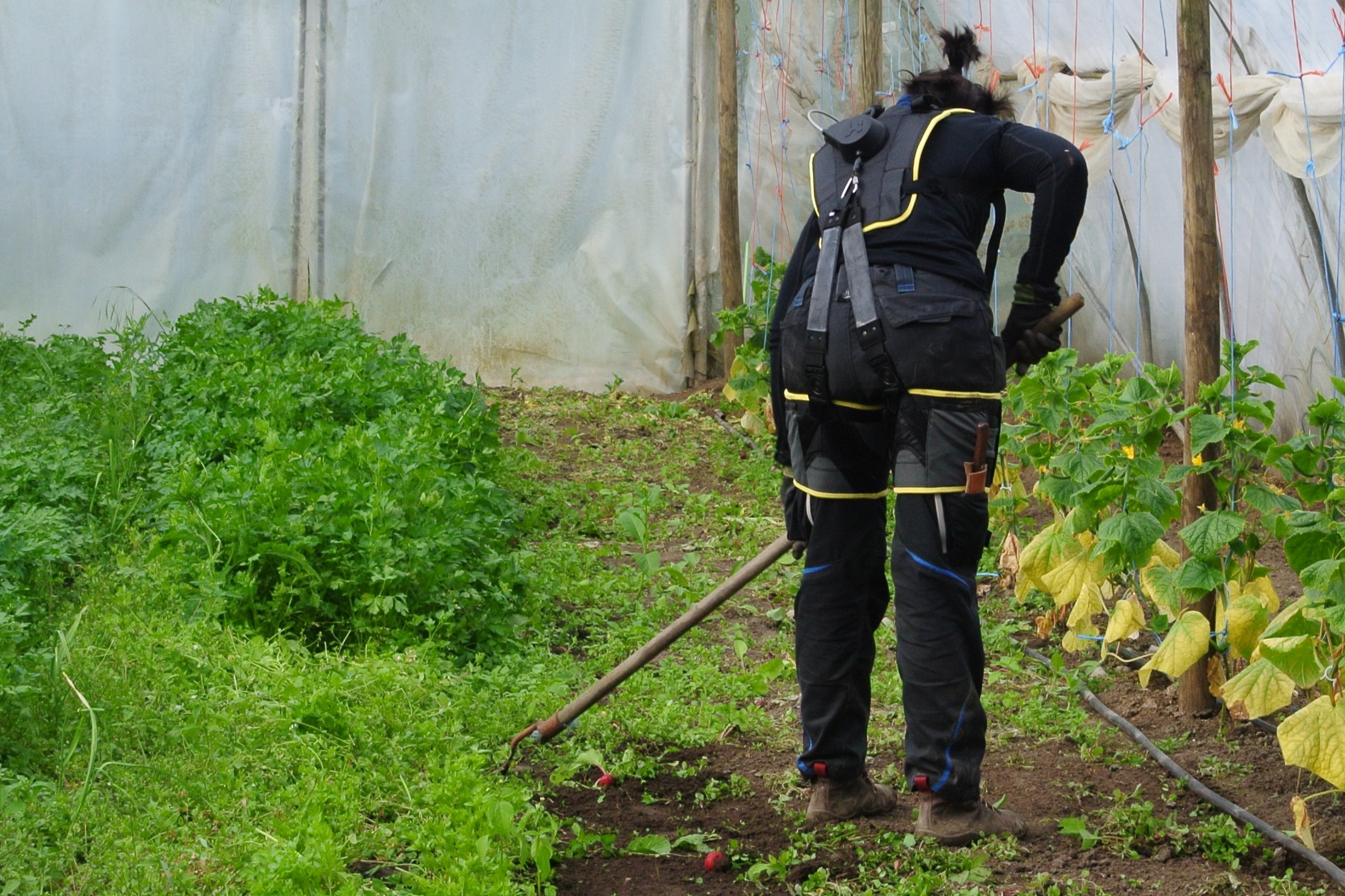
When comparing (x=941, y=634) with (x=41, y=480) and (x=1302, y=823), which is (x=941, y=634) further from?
(x=41, y=480)

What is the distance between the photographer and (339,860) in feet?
9.33

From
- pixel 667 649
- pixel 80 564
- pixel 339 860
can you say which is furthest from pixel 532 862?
pixel 80 564

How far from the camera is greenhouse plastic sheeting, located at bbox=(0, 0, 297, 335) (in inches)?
385

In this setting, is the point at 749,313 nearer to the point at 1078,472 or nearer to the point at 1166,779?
the point at 1078,472

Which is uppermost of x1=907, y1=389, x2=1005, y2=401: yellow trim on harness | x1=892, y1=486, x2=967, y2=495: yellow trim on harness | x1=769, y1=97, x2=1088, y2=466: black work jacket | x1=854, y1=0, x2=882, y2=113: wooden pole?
x1=854, y1=0, x2=882, y2=113: wooden pole

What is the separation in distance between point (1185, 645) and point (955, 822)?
3.12ft

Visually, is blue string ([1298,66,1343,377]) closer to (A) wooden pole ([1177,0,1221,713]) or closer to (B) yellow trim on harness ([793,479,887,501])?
(A) wooden pole ([1177,0,1221,713])

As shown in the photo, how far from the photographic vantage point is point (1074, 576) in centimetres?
423

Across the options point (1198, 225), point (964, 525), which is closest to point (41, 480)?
point (964, 525)

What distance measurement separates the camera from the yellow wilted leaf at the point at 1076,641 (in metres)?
4.42

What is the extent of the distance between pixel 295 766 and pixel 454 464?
8.19 feet

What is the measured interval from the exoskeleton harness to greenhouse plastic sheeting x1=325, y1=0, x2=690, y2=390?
255 inches

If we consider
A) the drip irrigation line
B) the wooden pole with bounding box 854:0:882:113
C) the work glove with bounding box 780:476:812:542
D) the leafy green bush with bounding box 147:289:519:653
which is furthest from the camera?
the drip irrigation line

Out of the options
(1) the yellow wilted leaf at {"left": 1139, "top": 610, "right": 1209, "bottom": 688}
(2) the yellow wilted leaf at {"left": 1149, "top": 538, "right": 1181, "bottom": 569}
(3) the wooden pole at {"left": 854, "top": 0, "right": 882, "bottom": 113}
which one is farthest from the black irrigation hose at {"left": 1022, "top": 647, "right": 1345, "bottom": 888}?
(3) the wooden pole at {"left": 854, "top": 0, "right": 882, "bottom": 113}
